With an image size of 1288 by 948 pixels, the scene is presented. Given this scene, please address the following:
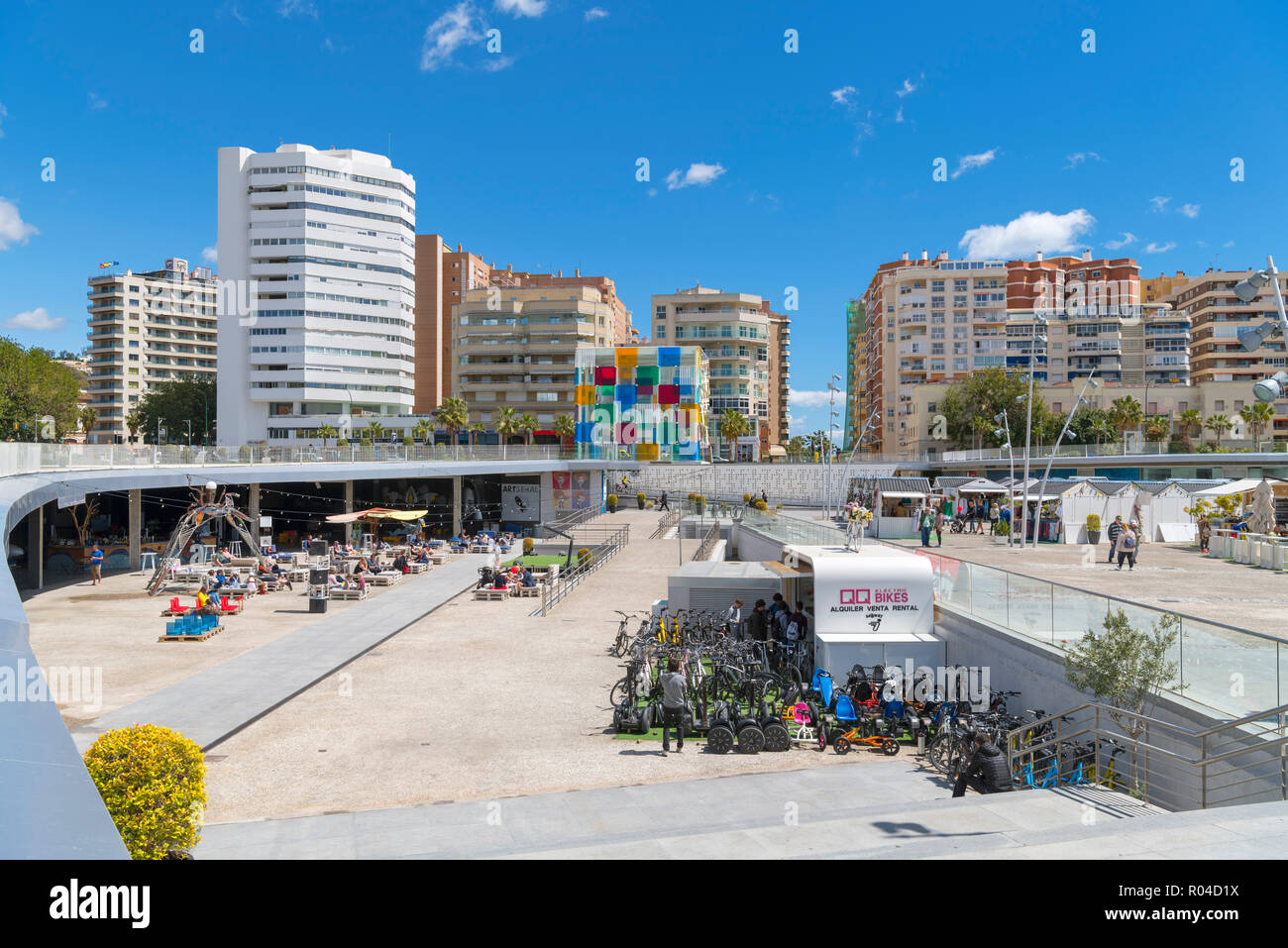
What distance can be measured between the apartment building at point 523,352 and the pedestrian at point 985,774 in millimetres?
92620

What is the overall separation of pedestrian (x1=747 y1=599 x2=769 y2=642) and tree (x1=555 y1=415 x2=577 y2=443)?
75173 mm

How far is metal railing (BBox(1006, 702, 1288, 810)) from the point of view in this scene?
8.48m

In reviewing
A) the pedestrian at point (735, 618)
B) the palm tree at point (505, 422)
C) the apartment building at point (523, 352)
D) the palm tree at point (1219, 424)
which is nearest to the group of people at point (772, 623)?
the pedestrian at point (735, 618)

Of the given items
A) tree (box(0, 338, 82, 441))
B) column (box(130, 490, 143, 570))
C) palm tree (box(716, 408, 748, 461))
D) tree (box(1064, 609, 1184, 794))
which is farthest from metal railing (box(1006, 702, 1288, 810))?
tree (box(0, 338, 82, 441))

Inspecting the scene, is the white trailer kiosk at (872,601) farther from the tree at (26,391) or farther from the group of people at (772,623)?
the tree at (26,391)

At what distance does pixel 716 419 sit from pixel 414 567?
239ft

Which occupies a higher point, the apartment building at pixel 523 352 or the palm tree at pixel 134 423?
the apartment building at pixel 523 352

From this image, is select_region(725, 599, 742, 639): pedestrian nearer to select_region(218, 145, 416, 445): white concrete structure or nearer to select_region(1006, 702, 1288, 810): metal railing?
select_region(1006, 702, 1288, 810): metal railing

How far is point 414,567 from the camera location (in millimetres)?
34281

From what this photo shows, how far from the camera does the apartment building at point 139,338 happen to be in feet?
439

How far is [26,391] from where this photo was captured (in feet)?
266

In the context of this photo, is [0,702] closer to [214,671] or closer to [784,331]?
[214,671]

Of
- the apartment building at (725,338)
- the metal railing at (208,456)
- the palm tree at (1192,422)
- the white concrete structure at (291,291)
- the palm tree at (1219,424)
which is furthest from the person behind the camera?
the apartment building at (725,338)
